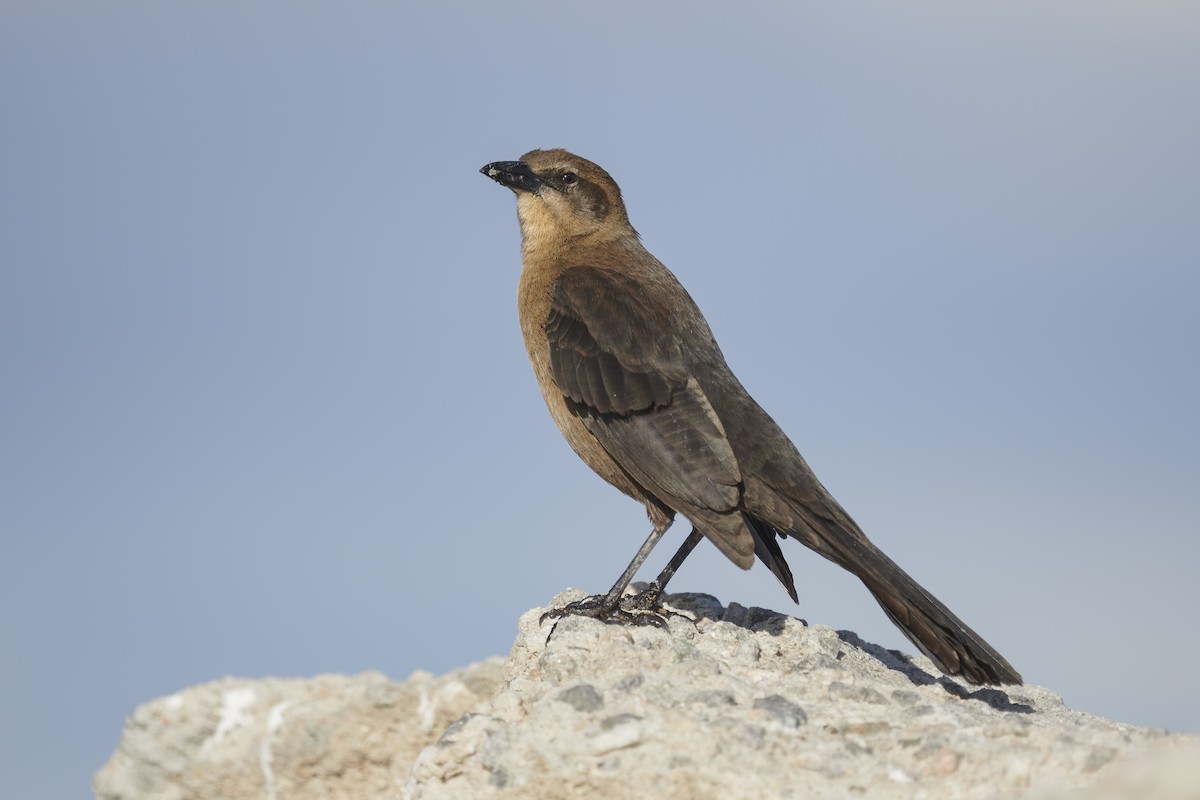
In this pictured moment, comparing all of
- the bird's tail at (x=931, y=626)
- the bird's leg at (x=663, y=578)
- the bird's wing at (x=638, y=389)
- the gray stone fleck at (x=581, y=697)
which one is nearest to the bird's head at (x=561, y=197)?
the bird's wing at (x=638, y=389)

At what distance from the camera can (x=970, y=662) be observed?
251 inches

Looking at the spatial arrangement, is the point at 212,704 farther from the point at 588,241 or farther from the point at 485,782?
the point at 588,241

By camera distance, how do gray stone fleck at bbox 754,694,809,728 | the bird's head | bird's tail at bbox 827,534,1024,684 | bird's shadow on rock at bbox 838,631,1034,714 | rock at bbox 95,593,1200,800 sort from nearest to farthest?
rock at bbox 95,593,1200,800 → gray stone fleck at bbox 754,694,809,728 → bird's tail at bbox 827,534,1024,684 → bird's shadow on rock at bbox 838,631,1034,714 → the bird's head

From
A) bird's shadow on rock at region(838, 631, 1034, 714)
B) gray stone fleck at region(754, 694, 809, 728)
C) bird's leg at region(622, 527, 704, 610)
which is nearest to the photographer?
gray stone fleck at region(754, 694, 809, 728)

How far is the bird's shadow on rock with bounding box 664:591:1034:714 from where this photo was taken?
6711 mm

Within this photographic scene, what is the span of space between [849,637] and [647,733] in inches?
114

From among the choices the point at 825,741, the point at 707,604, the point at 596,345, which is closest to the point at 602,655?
the point at 825,741

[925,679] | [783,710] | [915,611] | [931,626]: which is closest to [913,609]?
[915,611]

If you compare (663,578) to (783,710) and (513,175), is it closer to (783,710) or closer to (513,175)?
(783,710)

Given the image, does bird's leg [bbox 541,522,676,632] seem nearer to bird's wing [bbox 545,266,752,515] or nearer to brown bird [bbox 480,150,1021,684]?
brown bird [bbox 480,150,1021,684]

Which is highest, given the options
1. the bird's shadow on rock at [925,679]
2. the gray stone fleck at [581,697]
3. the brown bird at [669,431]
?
the brown bird at [669,431]

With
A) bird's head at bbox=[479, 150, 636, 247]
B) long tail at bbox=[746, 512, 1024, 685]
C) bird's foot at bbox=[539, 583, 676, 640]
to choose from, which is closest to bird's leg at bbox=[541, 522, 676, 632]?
bird's foot at bbox=[539, 583, 676, 640]

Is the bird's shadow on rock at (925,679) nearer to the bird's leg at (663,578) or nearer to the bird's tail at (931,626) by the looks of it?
the bird's tail at (931,626)

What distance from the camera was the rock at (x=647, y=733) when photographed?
4.78 metres
